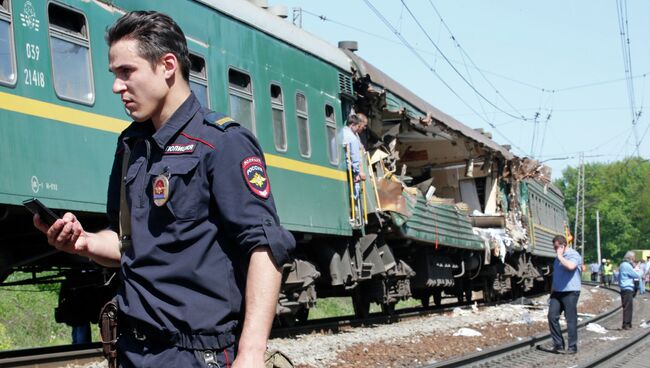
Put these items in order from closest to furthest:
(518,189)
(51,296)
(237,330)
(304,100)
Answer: (237,330), (304,100), (51,296), (518,189)

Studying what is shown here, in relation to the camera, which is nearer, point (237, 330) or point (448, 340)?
point (237, 330)

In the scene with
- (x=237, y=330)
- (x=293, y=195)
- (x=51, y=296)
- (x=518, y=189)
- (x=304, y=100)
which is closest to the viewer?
(x=237, y=330)

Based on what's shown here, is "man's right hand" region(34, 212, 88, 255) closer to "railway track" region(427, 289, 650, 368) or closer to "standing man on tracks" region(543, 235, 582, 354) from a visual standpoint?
"railway track" region(427, 289, 650, 368)

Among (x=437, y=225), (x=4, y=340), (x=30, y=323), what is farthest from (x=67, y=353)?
(x=30, y=323)

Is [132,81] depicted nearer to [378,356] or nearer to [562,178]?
[378,356]

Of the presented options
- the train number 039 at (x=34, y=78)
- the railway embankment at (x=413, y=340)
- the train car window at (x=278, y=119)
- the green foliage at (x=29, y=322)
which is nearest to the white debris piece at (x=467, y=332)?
the railway embankment at (x=413, y=340)

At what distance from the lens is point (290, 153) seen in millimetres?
12578

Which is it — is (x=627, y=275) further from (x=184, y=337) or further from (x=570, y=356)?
(x=184, y=337)

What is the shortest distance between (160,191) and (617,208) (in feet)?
435

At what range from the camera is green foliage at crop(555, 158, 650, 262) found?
5005 inches

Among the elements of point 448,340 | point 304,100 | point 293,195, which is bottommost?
point 448,340

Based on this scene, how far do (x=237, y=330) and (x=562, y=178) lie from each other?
492ft

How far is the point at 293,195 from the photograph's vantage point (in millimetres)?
12328

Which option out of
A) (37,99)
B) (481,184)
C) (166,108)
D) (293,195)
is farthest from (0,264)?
(481,184)
